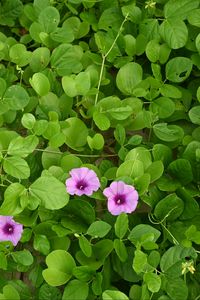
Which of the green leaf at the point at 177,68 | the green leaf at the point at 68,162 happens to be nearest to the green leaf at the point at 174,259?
the green leaf at the point at 68,162

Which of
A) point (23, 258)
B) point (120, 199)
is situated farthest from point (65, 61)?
point (23, 258)

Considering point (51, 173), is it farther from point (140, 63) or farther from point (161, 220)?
point (140, 63)

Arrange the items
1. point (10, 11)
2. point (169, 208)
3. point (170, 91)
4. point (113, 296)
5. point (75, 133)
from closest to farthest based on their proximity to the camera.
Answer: point (113, 296) < point (169, 208) < point (75, 133) < point (170, 91) < point (10, 11)

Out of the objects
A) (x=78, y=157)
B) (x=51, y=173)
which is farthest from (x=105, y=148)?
(x=51, y=173)

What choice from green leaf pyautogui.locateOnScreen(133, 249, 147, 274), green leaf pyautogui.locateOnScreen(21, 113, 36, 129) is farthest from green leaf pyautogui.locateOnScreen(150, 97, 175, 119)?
green leaf pyautogui.locateOnScreen(133, 249, 147, 274)

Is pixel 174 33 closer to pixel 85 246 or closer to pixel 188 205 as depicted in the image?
pixel 188 205

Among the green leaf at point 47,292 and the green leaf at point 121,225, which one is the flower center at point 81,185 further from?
the green leaf at point 47,292

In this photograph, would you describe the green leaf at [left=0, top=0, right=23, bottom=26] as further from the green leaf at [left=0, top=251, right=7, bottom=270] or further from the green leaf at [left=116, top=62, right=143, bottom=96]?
the green leaf at [left=0, top=251, right=7, bottom=270]
